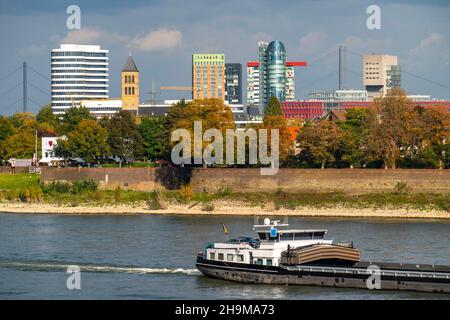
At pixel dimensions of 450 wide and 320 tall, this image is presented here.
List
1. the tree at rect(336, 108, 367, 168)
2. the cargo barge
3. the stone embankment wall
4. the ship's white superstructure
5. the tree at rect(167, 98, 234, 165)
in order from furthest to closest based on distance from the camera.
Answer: the tree at rect(167, 98, 234, 165), the tree at rect(336, 108, 367, 168), the stone embankment wall, the ship's white superstructure, the cargo barge

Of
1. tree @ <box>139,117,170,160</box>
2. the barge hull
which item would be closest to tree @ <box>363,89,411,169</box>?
tree @ <box>139,117,170,160</box>

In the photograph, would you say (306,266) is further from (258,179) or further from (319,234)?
(258,179)

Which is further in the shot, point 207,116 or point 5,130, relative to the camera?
point 5,130

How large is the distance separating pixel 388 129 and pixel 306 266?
148 ft

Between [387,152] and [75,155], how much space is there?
36.2 m

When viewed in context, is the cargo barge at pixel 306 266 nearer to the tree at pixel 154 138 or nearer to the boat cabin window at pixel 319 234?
the boat cabin window at pixel 319 234

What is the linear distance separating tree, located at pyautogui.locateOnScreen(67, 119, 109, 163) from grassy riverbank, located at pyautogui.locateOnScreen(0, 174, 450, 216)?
1459cm

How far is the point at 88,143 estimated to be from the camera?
118 metres

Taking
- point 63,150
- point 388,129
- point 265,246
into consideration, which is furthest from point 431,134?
point 265,246

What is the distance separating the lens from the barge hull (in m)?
50.4

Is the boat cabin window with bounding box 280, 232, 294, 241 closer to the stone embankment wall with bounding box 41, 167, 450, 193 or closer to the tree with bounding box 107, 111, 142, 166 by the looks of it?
the stone embankment wall with bounding box 41, 167, 450, 193

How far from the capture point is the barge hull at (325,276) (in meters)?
50.4

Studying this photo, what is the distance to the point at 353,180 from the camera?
3713 inches
